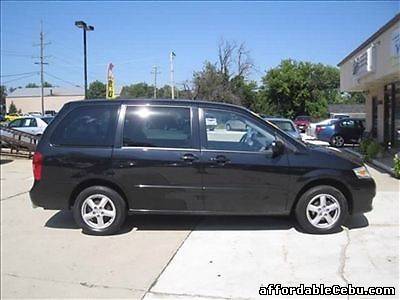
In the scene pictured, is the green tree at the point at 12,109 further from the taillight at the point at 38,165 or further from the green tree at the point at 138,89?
the taillight at the point at 38,165

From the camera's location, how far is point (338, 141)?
2334 cm

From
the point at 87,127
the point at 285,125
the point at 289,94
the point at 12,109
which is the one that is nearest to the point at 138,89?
the point at 12,109

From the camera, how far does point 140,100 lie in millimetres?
6352

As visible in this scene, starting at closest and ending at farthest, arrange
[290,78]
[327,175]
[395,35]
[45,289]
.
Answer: [45,289], [327,175], [395,35], [290,78]

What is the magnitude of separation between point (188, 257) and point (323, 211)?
80.3 inches

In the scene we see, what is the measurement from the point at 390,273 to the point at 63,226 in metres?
4.45

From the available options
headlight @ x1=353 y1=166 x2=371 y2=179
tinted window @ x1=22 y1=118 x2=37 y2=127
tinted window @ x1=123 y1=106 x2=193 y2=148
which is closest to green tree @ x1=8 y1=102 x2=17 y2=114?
tinted window @ x1=22 y1=118 x2=37 y2=127

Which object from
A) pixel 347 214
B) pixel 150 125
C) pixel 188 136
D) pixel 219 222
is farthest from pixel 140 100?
pixel 347 214

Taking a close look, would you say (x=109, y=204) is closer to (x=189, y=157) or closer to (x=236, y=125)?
(x=189, y=157)

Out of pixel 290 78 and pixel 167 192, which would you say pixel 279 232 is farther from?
pixel 290 78

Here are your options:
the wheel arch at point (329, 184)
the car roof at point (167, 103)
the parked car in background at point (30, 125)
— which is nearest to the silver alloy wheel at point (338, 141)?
the parked car in background at point (30, 125)

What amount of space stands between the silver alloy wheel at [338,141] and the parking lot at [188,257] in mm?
16594

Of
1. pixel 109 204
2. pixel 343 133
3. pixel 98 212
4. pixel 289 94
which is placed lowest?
pixel 98 212

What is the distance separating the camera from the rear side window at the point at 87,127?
6.20 metres
